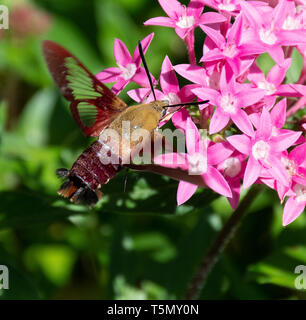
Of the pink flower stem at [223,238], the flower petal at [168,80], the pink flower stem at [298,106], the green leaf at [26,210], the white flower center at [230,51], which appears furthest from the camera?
the green leaf at [26,210]

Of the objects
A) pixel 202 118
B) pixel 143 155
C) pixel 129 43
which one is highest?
pixel 129 43

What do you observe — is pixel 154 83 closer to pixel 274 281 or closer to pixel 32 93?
pixel 274 281

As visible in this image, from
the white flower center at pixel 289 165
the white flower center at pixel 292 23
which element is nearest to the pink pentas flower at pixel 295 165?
the white flower center at pixel 289 165

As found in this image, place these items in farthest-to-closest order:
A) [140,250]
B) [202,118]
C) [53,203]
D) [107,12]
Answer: [107,12] < [140,250] < [53,203] < [202,118]

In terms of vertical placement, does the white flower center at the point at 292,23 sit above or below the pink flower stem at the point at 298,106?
above

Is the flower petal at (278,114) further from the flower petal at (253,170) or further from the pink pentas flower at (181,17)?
the pink pentas flower at (181,17)
